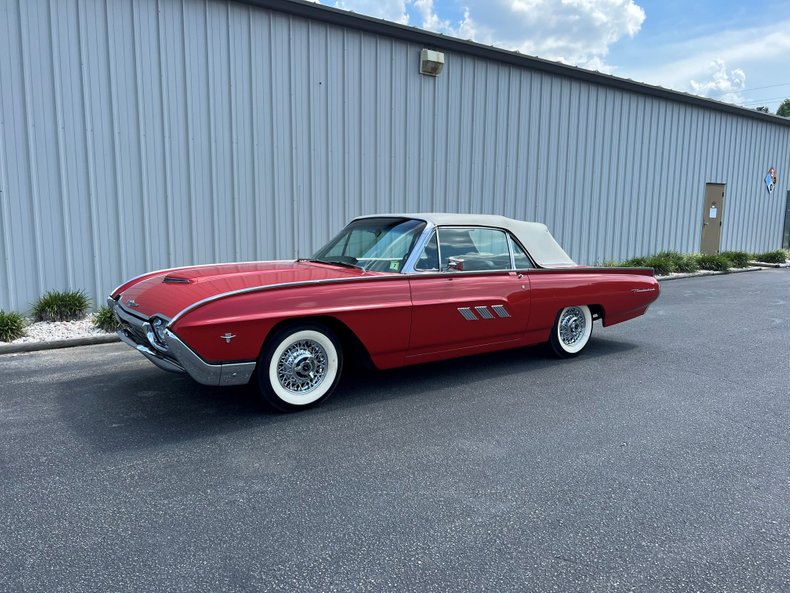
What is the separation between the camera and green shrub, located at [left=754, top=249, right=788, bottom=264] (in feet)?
53.0

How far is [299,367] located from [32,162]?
5047 mm

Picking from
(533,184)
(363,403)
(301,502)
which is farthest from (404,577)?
(533,184)

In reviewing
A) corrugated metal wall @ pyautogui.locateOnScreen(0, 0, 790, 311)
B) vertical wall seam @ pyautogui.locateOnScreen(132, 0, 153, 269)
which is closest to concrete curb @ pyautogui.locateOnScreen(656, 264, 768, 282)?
corrugated metal wall @ pyautogui.locateOnScreen(0, 0, 790, 311)

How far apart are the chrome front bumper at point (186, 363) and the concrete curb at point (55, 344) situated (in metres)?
2.54

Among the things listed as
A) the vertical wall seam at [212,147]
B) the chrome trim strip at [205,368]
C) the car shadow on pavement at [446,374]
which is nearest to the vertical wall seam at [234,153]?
the vertical wall seam at [212,147]

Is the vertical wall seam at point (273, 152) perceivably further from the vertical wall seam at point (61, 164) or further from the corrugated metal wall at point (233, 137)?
the vertical wall seam at point (61, 164)

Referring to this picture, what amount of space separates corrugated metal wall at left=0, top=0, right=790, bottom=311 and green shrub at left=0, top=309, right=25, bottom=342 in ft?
2.72

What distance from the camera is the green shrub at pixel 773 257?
1616 cm

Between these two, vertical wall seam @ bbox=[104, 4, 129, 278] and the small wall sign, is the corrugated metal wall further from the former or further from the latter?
the small wall sign

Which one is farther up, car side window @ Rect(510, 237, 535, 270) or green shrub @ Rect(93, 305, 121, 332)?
car side window @ Rect(510, 237, 535, 270)

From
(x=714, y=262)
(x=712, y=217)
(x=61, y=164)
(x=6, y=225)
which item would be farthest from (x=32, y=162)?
(x=712, y=217)

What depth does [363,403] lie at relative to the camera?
13.8 feet

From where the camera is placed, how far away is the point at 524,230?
214 inches

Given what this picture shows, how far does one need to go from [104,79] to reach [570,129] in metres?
8.89
